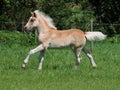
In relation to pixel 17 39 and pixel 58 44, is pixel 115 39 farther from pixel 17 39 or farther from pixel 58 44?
pixel 58 44

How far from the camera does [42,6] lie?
32781 millimetres

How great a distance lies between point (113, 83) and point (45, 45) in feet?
12.0

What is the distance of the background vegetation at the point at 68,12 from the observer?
101 feet

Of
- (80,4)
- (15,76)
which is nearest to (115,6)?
(80,4)

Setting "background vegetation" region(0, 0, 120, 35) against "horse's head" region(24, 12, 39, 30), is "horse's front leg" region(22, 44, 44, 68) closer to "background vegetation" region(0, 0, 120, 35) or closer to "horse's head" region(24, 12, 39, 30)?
"horse's head" region(24, 12, 39, 30)

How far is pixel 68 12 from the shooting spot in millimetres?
32031

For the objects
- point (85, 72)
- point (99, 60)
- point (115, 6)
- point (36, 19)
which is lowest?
point (115, 6)

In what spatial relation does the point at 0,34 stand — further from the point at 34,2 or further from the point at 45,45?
the point at 45,45

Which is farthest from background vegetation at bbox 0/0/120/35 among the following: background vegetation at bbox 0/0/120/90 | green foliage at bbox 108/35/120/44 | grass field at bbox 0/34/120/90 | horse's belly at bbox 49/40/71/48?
horse's belly at bbox 49/40/71/48

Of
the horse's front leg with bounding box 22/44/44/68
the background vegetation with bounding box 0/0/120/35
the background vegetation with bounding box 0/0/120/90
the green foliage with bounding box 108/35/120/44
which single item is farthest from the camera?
the background vegetation with bounding box 0/0/120/35

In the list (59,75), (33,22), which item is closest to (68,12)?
(33,22)

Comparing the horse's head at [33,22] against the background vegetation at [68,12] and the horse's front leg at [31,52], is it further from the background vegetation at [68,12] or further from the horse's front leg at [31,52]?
the background vegetation at [68,12]

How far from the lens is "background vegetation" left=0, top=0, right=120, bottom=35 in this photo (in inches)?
1215

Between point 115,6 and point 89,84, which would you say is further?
point 115,6
